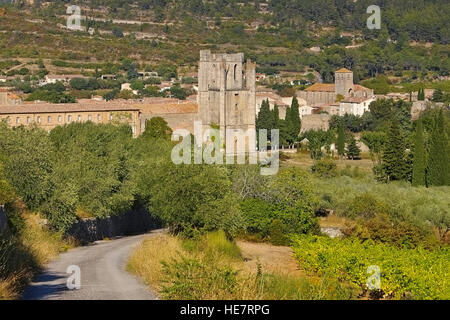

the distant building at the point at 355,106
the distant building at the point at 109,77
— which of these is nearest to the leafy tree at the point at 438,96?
the distant building at the point at 355,106

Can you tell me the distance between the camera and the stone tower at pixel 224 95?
222 feet

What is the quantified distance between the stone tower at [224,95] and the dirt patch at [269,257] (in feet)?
135

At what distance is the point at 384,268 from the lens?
16.8 m

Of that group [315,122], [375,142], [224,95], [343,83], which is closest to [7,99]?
[224,95]

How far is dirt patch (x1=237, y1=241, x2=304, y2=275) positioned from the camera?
19312 mm

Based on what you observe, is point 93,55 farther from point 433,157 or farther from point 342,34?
point 433,157

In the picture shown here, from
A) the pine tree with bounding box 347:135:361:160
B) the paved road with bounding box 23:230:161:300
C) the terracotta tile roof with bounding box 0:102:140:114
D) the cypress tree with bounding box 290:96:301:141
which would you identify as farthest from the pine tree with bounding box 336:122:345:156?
the paved road with bounding box 23:230:161:300

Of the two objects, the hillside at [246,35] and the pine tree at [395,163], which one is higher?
the hillside at [246,35]

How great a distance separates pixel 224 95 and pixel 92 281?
5368cm

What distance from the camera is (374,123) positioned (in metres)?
85.2

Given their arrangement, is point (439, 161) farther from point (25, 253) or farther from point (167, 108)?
point (167, 108)

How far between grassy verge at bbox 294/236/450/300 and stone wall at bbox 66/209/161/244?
6027 millimetres

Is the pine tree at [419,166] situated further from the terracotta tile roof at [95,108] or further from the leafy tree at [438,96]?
the leafy tree at [438,96]
